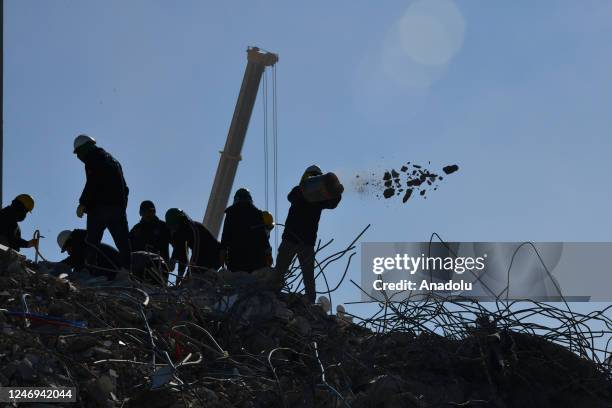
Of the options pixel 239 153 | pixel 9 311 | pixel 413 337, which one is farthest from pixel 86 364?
pixel 239 153

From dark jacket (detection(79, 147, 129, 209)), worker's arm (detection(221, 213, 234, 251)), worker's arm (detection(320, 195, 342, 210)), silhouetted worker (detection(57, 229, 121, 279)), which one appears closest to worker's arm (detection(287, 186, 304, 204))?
worker's arm (detection(320, 195, 342, 210))

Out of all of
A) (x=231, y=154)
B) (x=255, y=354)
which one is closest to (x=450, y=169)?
(x=255, y=354)

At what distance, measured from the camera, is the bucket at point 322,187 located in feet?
30.1

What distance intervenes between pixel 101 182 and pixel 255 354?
3507 millimetres

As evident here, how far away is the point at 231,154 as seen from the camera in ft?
86.2

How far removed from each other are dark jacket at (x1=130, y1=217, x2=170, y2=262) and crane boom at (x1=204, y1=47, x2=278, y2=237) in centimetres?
1297

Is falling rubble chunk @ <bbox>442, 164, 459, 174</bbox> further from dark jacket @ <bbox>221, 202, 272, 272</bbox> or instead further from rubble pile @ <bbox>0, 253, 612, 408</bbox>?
rubble pile @ <bbox>0, 253, 612, 408</bbox>

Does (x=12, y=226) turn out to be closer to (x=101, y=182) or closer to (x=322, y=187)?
(x=101, y=182)

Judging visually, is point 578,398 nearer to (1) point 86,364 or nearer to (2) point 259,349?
(2) point 259,349

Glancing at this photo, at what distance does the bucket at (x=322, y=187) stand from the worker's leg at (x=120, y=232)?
2353 millimetres

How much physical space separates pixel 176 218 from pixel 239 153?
14960 millimetres

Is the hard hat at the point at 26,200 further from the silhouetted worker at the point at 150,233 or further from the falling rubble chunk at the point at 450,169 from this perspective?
the falling rubble chunk at the point at 450,169

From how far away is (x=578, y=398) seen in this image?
285 inches

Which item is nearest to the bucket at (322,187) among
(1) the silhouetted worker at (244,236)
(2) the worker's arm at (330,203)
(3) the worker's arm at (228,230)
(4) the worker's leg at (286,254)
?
(2) the worker's arm at (330,203)
